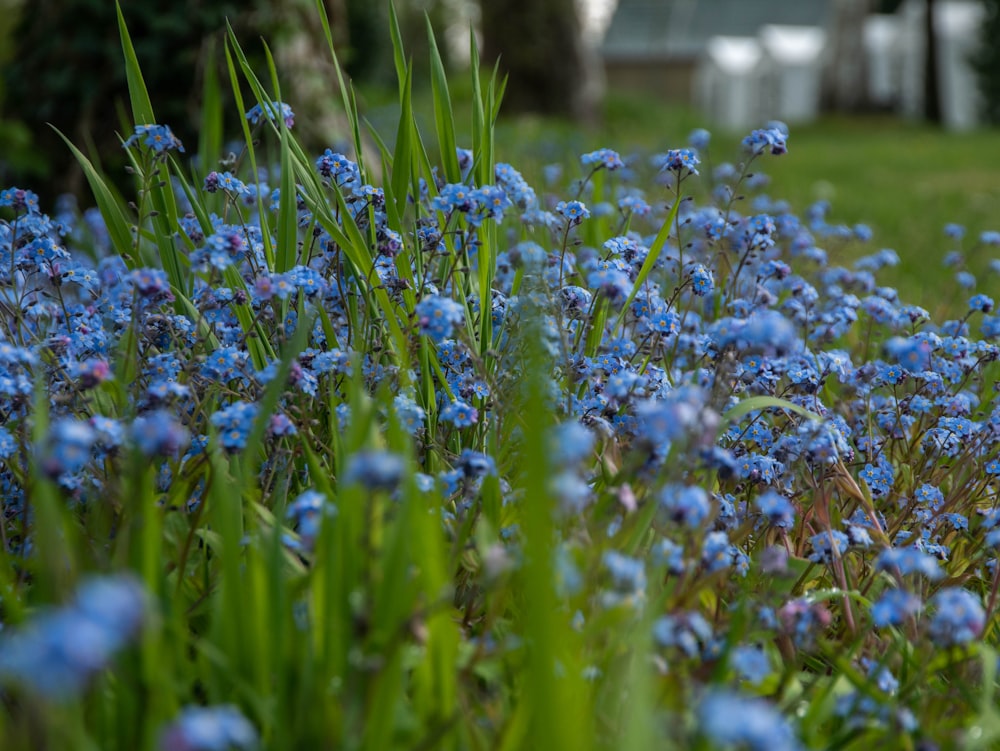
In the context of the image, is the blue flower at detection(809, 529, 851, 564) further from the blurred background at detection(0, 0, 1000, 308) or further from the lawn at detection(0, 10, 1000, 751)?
the blurred background at detection(0, 0, 1000, 308)

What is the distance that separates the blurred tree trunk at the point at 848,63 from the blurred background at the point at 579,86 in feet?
0.16

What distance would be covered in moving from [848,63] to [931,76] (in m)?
1.98

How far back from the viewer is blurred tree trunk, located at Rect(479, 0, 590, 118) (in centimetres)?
1312

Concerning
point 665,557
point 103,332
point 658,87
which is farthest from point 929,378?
point 658,87

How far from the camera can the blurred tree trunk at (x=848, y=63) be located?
23.8 meters

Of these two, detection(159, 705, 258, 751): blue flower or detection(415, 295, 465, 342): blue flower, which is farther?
detection(415, 295, 465, 342): blue flower

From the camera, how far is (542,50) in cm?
1325

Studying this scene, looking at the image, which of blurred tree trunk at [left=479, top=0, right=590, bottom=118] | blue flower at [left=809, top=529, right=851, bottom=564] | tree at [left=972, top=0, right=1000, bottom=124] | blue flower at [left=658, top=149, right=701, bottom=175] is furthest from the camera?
tree at [left=972, top=0, right=1000, bottom=124]

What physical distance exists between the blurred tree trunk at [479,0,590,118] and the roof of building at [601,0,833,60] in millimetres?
22140

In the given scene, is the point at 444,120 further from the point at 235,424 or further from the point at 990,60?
the point at 990,60

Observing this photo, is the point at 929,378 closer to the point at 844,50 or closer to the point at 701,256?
the point at 701,256

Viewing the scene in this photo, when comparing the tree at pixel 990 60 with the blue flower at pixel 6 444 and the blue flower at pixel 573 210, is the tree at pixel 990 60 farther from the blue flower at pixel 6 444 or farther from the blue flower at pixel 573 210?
the blue flower at pixel 6 444

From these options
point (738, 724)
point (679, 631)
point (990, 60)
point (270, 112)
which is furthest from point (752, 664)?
point (990, 60)

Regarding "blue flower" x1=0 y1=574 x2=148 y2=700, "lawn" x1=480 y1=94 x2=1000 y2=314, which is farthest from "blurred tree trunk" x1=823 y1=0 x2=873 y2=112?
"blue flower" x1=0 y1=574 x2=148 y2=700
